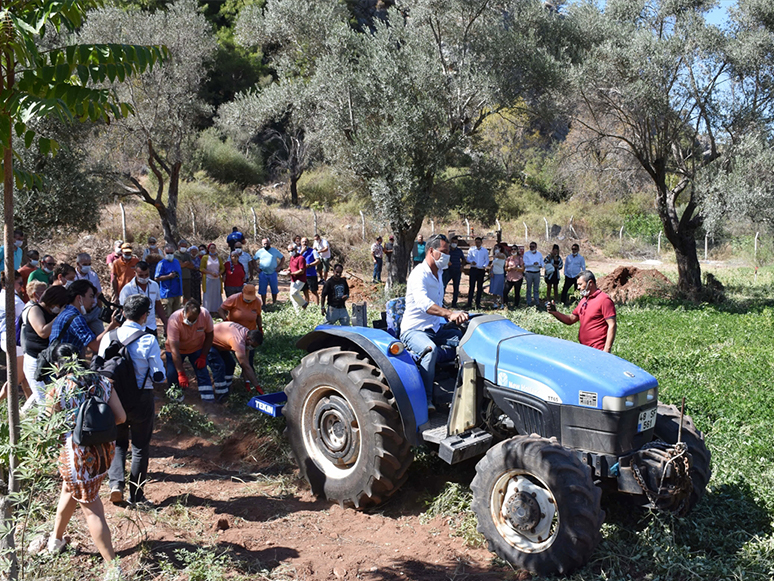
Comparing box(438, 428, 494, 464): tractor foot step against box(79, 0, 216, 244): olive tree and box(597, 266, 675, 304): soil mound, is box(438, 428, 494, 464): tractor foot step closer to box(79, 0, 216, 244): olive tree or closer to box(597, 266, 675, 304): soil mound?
box(597, 266, 675, 304): soil mound

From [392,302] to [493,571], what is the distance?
252 centimetres

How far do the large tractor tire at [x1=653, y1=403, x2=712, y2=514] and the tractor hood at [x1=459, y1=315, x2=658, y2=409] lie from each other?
1.40 feet

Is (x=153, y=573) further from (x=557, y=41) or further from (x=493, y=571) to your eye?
(x=557, y=41)

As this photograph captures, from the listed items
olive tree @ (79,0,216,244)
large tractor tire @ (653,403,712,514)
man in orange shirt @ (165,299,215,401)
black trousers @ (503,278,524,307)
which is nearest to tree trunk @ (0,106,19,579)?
man in orange shirt @ (165,299,215,401)

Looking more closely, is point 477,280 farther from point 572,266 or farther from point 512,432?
point 512,432

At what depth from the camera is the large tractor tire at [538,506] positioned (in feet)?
12.0

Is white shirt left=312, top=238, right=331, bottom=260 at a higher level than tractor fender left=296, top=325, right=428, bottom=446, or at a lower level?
higher

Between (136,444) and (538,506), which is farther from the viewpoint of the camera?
(136,444)

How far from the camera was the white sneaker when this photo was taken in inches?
161

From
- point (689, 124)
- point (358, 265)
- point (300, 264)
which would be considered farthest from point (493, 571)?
point (358, 265)

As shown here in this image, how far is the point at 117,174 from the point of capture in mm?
16531

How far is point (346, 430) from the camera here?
5.09 meters

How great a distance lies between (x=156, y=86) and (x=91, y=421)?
49.5 ft

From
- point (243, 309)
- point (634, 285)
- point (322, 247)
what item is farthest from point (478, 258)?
point (243, 309)
